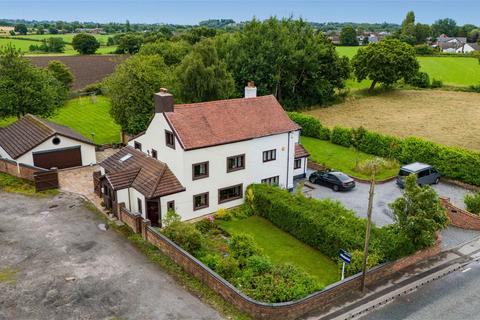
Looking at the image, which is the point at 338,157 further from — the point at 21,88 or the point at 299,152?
the point at 21,88

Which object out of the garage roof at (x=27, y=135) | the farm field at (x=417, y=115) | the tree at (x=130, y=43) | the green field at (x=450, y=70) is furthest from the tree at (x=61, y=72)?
the green field at (x=450, y=70)

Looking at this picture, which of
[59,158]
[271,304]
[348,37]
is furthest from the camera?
[348,37]

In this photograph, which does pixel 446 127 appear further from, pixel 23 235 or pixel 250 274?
pixel 23 235

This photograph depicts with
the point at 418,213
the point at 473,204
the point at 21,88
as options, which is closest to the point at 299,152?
the point at 473,204

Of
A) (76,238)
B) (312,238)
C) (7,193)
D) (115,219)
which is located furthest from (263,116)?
(7,193)

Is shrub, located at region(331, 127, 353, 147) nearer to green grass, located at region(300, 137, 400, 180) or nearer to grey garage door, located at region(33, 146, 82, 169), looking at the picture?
green grass, located at region(300, 137, 400, 180)

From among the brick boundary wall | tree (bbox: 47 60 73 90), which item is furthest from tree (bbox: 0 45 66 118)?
the brick boundary wall
